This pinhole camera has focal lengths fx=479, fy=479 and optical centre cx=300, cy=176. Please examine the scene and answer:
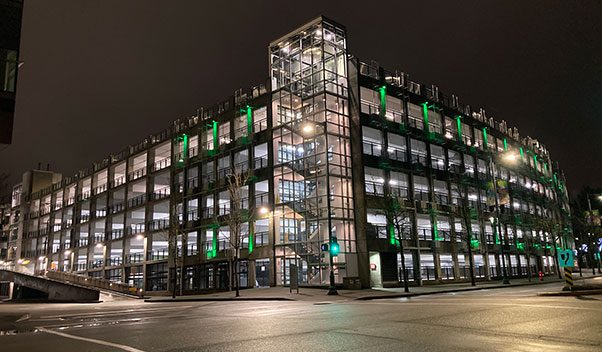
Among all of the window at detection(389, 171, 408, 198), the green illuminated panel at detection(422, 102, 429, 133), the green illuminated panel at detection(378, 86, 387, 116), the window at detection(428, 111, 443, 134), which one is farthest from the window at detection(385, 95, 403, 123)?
the window at detection(389, 171, 408, 198)

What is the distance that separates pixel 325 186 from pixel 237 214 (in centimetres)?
785

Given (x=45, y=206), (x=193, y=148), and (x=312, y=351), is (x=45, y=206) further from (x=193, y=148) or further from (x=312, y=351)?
(x=312, y=351)

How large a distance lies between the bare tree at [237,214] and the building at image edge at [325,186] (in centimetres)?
62

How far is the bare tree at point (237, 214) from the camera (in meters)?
38.4

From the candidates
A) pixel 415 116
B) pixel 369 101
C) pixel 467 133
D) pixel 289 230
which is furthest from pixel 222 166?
pixel 467 133

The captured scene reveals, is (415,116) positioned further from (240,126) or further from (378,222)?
(240,126)

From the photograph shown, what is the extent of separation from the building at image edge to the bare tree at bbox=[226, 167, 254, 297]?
617 millimetres

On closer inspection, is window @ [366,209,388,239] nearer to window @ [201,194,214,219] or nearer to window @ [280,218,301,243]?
window @ [280,218,301,243]

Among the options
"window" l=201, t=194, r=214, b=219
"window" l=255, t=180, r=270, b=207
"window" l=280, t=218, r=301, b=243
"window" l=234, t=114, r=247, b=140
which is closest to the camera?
"window" l=280, t=218, r=301, b=243

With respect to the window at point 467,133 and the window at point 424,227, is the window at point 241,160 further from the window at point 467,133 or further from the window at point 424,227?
the window at point 467,133

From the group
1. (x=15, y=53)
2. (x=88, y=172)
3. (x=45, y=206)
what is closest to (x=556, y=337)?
(x=15, y=53)

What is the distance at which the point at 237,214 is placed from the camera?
3947cm

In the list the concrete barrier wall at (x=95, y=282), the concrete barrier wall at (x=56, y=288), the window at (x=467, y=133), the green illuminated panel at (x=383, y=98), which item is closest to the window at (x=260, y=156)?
the green illuminated panel at (x=383, y=98)

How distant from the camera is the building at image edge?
4156cm
